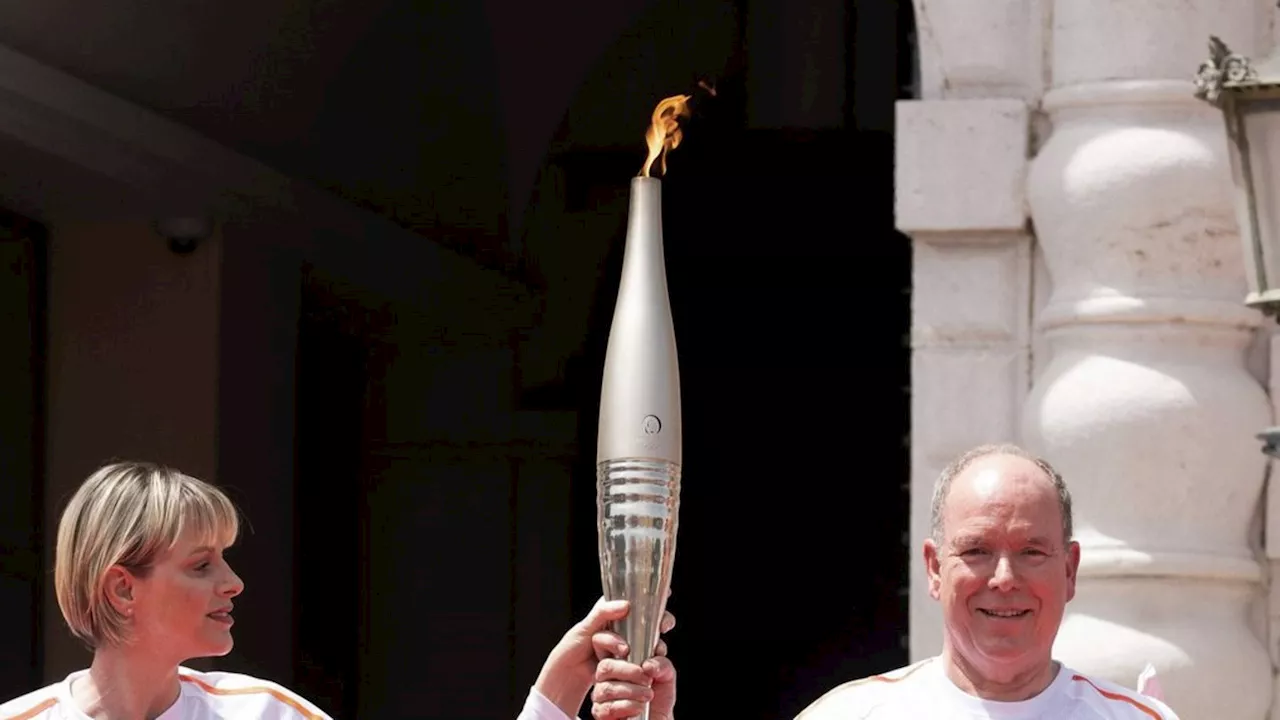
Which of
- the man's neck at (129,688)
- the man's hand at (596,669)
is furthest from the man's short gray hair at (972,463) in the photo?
the man's neck at (129,688)

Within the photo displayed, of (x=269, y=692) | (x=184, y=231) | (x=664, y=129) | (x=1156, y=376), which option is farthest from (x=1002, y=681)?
(x=184, y=231)

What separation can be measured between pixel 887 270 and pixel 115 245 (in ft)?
9.76

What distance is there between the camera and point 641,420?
10.1 ft

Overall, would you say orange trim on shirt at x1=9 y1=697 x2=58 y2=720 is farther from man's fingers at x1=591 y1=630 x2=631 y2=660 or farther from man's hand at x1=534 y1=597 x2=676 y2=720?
man's fingers at x1=591 y1=630 x2=631 y2=660

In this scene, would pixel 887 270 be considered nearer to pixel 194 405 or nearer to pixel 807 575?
pixel 807 575

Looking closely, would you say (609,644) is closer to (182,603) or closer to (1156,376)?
(182,603)

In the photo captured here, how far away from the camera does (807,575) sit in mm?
9969

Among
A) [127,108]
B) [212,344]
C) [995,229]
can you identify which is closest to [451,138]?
[212,344]

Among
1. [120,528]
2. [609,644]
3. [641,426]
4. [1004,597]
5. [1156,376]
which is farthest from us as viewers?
[1156,376]

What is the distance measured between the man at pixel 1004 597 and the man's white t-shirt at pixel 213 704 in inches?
30.8

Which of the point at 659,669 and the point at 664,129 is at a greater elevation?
the point at 664,129

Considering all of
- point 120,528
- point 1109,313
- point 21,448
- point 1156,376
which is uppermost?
point 1109,313

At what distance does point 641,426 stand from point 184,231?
16.9ft

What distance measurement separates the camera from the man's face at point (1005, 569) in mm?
3334
